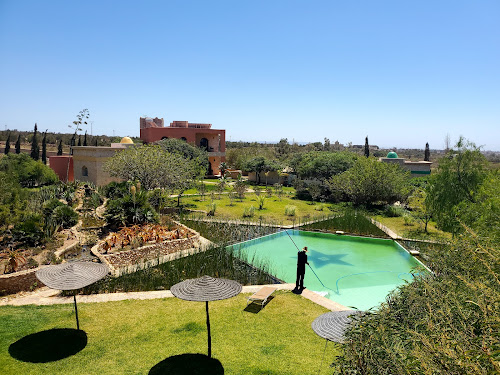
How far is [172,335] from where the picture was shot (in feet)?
26.2

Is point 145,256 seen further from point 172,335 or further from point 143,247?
point 172,335

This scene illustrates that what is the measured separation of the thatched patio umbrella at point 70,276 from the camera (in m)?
7.28

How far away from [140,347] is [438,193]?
1562cm

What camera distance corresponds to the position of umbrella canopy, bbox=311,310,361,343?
18.5 ft

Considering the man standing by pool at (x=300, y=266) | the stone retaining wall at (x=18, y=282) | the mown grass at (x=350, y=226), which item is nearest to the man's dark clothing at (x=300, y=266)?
the man standing by pool at (x=300, y=266)

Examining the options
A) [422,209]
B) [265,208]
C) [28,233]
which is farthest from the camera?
[265,208]

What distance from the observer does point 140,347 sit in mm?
7480

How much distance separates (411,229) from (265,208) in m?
10.1

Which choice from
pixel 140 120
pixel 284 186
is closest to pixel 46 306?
pixel 284 186

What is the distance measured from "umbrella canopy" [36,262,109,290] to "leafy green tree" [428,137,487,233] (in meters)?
14.8

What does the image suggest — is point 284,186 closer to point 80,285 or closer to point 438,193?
point 438,193

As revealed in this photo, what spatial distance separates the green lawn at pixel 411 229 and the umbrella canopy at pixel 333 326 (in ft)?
44.7

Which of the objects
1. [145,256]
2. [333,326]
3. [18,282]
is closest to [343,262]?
[145,256]

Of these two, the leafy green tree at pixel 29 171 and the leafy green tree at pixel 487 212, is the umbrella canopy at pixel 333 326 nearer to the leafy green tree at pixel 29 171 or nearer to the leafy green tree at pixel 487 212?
the leafy green tree at pixel 487 212
